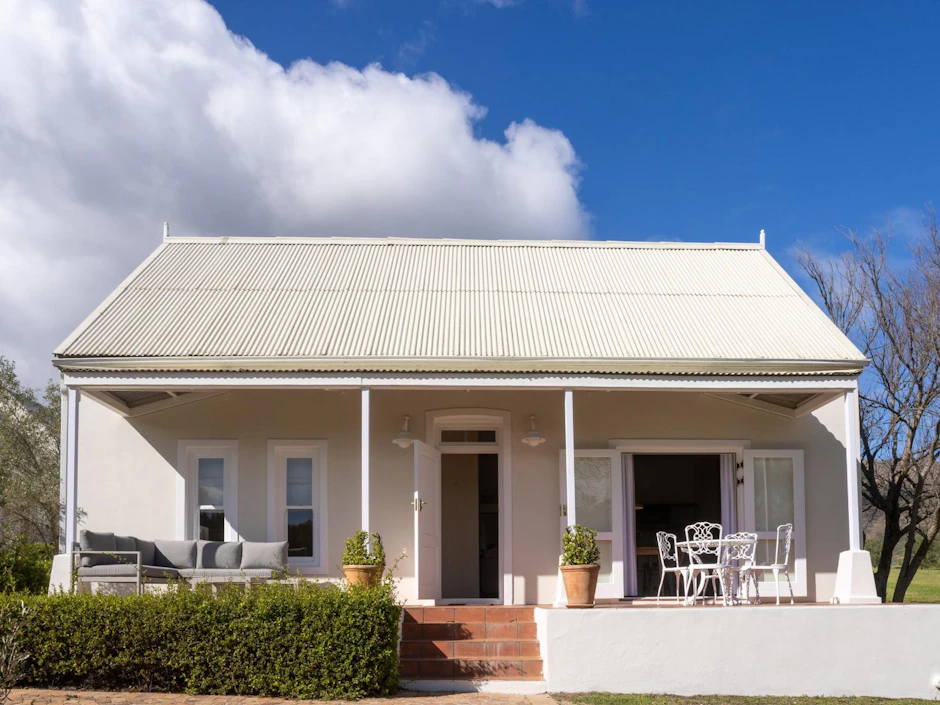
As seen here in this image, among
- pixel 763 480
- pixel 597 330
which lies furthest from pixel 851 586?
pixel 597 330

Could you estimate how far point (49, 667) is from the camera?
8.73 m

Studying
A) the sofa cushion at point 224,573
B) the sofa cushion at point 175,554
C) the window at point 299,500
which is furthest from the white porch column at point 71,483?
Result: the window at point 299,500

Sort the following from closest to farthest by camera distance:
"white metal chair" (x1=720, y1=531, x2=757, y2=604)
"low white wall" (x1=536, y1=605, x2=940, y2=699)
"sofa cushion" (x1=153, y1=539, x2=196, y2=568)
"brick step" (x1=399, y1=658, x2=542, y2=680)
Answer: "low white wall" (x1=536, y1=605, x2=940, y2=699) → "brick step" (x1=399, y1=658, x2=542, y2=680) → "white metal chair" (x1=720, y1=531, x2=757, y2=604) → "sofa cushion" (x1=153, y1=539, x2=196, y2=568)

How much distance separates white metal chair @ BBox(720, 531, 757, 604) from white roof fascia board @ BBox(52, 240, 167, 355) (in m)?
7.49

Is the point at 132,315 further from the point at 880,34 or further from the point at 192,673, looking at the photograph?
the point at 880,34

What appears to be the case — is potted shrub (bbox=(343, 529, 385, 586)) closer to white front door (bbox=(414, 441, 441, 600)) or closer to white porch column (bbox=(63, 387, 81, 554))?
white front door (bbox=(414, 441, 441, 600))

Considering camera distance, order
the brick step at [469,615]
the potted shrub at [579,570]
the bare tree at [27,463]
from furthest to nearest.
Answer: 1. the bare tree at [27,463]
2. the brick step at [469,615]
3. the potted shrub at [579,570]

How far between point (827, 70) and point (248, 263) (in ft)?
31.5

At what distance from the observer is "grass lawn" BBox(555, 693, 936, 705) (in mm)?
9000

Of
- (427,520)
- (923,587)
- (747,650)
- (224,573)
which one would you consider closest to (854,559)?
(747,650)

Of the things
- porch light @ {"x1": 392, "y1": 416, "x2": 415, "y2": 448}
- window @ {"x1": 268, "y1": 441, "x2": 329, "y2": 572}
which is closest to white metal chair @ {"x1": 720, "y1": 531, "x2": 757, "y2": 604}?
porch light @ {"x1": 392, "y1": 416, "x2": 415, "y2": 448}

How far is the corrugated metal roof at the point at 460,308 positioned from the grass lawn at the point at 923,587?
9.01 meters

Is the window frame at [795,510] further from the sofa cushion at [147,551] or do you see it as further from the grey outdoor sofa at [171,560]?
the sofa cushion at [147,551]

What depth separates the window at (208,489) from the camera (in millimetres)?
12188
